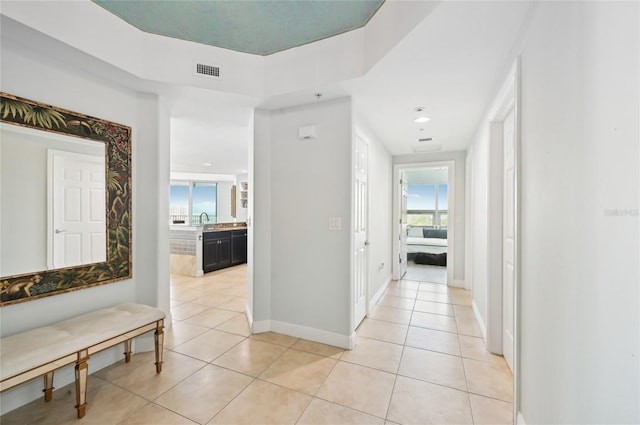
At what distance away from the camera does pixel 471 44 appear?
1.73 m

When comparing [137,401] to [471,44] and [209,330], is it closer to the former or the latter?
[209,330]

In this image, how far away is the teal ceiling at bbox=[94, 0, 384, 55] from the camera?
191cm

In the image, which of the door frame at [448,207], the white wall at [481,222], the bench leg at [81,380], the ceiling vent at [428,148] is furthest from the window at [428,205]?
the bench leg at [81,380]

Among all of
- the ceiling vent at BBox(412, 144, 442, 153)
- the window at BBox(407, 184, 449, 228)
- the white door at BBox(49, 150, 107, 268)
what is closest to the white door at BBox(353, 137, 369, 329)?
the ceiling vent at BBox(412, 144, 442, 153)

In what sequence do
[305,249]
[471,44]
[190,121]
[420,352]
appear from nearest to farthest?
[471,44]
[420,352]
[305,249]
[190,121]

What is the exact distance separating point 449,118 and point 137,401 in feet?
12.7

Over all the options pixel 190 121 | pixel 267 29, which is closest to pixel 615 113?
pixel 267 29

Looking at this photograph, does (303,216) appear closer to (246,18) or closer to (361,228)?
(361,228)

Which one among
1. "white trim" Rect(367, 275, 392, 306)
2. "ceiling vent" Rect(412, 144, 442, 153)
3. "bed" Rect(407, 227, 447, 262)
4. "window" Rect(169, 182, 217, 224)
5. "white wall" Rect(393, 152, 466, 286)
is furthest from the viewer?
"window" Rect(169, 182, 217, 224)

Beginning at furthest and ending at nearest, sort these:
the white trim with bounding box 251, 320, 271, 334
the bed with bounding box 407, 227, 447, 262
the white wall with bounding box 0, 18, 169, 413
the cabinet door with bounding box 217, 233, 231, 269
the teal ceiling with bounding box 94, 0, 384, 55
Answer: the bed with bounding box 407, 227, 447, 262 → the cabinet door with bounding box 217, 233, 231, 269 → the white trim with bounding box 251, 320, 271, 334 → the teal ceiling with bounding box 94, 0, 384, 55 → the white wall with bounding box 0, 18, 169, 413

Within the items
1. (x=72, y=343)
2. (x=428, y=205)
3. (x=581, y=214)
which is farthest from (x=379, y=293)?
(x=428, y=205)

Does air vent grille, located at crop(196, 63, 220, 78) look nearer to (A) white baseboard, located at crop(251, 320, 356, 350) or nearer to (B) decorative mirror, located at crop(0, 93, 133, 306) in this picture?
(B) decorative mirror, located at crop(0, 93, 133, 306)

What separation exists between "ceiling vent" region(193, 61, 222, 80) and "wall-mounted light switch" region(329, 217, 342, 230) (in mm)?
1718

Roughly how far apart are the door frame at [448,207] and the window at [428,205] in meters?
4.18
